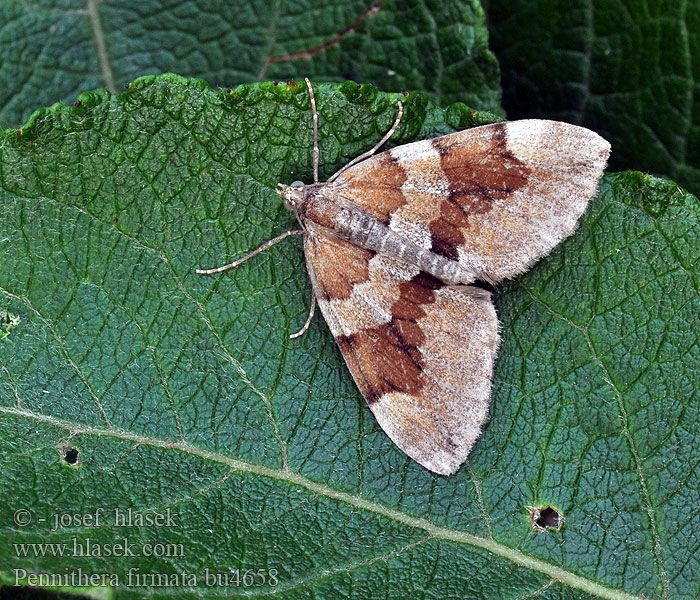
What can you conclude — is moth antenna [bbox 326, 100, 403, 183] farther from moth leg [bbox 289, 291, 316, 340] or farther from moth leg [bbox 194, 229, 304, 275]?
moth leg [bbox 289, 291, 316, 340]

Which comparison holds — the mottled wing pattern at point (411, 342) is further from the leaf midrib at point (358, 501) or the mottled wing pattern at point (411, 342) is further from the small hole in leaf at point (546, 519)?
the small hole in leaf at point (546, 519)

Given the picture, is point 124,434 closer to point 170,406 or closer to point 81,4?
point 170,406

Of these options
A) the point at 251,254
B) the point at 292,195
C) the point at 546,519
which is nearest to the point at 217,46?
the point at 292,195

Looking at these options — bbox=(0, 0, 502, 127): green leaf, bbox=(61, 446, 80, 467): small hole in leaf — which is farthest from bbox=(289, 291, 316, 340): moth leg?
bbox=(0, 0, 502, 127): green leaf

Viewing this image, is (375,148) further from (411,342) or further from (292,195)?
(411,342)

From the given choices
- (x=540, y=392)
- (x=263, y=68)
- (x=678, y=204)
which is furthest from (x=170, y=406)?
(x=678, y=204)

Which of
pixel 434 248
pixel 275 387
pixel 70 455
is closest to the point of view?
pixel 70 455
